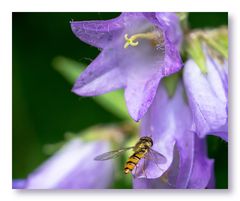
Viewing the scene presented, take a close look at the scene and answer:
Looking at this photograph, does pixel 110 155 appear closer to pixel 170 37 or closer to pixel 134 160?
pixel 134 160

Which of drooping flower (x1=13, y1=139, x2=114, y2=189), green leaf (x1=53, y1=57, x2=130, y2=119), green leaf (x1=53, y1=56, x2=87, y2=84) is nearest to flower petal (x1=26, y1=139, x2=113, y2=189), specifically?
drooping flower (x1=13, y1=139, x2=114, y2=189)

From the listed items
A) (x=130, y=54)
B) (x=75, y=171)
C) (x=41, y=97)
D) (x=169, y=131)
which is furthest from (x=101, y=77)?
(x=41, y=97)

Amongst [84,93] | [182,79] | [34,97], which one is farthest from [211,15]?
[34,97]

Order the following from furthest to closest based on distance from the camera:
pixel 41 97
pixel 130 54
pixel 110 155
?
1. pixel 41 97
2. pixel 110 155
3. pixel 130 54

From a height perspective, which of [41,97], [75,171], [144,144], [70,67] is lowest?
[75,171]

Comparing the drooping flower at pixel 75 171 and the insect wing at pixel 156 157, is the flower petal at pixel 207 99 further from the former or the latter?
the drooping flower at pixel 75 171

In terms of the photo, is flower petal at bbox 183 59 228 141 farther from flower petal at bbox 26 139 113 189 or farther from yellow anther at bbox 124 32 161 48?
flower petal at bbox 26 139 113 189

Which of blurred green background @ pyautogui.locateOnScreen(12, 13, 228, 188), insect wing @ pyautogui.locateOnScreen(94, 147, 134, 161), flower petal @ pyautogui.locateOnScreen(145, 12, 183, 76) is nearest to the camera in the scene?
flower petal @ pyautogui.locateOnScreen(145, 12, 183, 76)
